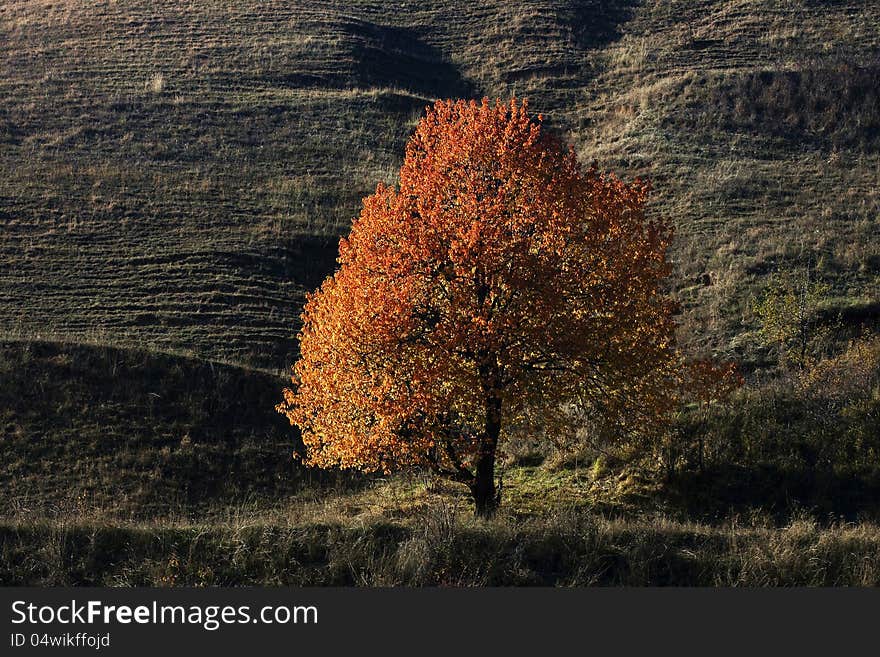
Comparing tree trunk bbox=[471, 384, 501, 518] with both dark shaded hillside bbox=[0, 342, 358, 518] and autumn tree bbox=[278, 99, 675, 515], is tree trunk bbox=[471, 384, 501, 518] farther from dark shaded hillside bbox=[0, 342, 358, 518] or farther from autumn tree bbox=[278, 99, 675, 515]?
dark shaded hillside bbox=[0, 342, 358, 518]

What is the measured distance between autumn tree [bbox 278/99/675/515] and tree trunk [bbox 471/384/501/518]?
1.3 inches

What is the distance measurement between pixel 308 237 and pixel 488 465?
2092 centimetres

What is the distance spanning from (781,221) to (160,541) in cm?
3028

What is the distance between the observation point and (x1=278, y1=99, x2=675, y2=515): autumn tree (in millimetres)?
17109

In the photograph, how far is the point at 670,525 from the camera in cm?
1481

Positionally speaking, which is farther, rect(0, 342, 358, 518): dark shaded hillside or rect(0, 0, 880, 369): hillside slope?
rect(0, 0, 880, 369): hillside slope

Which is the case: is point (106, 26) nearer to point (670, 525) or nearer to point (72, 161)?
point (72, 161)

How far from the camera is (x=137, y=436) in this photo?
23.2 metres

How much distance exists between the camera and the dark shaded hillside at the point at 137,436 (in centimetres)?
2106

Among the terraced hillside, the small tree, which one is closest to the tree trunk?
the small tree

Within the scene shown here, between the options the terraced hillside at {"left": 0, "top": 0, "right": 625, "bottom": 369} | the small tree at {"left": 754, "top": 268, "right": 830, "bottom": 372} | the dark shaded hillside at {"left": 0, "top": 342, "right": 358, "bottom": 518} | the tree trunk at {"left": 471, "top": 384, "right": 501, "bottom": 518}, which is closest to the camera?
the tree trunk at {"left": 471, "top": 384, "right": 501, "bottom": 518}

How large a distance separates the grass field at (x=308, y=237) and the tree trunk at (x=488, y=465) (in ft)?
2.62

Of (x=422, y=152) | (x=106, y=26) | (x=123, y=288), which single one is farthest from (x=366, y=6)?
(x=422, y=152)

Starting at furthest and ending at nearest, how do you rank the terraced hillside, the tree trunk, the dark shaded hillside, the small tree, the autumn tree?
the terraced hillside → the small tree → the dark shaded hillside → the tree trunk → the autumn tree
